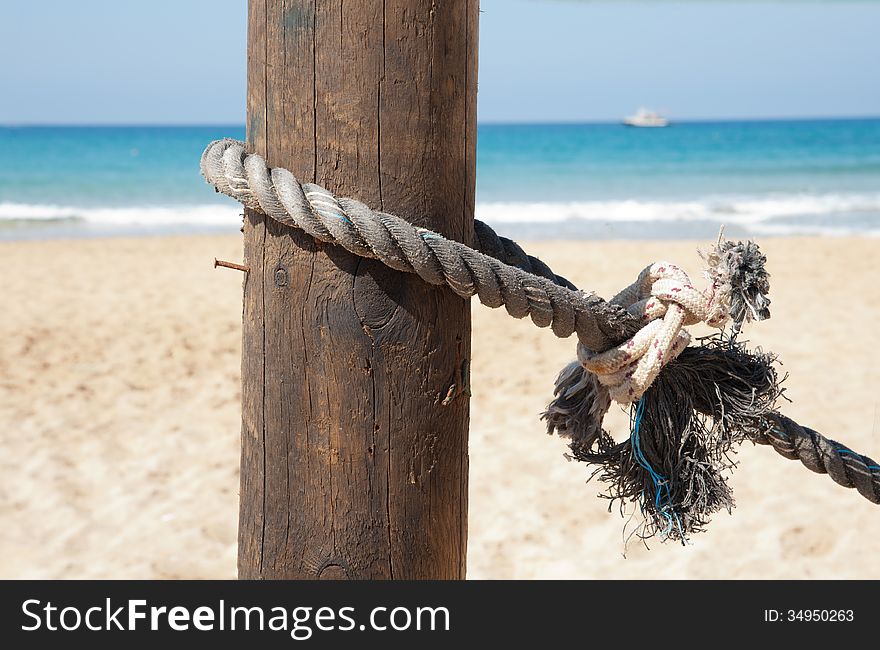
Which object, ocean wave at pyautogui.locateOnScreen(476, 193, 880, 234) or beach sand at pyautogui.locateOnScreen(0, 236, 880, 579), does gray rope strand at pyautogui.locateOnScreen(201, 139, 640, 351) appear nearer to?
beach sand at pyautogui.locateOnScreen(0, 236, 880, 579)

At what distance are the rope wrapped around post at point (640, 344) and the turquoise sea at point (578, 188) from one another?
11822 mm

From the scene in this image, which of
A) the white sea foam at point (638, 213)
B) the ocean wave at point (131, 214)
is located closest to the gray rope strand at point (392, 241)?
the white sea foam at point (638, 213)

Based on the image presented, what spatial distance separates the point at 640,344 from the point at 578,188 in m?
19.6

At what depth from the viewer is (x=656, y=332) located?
4.48ft

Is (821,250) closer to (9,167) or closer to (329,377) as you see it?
(329,377)

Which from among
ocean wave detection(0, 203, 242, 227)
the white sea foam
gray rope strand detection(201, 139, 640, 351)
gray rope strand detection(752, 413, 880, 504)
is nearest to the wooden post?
gray rope strand detection(201, 139, 640, 351)

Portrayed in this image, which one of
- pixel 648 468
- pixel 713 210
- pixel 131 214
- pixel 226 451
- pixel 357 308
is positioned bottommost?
pixel 648 468

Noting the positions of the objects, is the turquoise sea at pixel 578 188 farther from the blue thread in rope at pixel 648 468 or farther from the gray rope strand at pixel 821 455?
the blue thread in rope at pixel 648 468

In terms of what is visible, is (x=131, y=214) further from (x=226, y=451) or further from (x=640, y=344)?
(x=640, y=344)

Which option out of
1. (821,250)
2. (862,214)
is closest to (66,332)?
(821,250)

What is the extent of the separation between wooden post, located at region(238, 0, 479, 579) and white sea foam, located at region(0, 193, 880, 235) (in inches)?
519

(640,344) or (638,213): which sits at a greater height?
(638,213)

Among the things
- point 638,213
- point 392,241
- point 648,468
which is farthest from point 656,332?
point 638,213

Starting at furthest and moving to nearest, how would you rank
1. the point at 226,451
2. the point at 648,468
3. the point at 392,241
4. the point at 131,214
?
the point at 131,214, the point at 226,451, the point at 648,468, the point at 392,241
